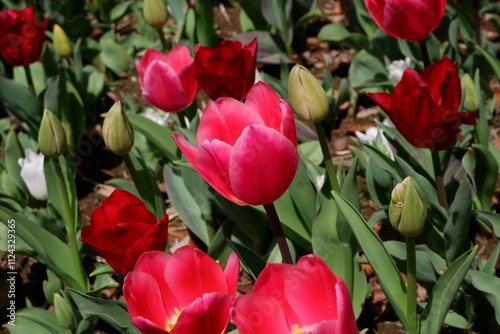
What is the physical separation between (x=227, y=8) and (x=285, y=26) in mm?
817

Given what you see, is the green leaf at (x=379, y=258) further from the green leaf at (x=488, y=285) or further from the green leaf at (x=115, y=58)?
the green leaf at (x=115, y=58)

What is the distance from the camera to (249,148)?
1183 mm

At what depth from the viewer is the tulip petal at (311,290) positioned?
1.11 metres

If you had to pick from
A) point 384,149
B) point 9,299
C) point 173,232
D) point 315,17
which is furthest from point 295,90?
point 315,17

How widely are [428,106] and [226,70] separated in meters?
0.57

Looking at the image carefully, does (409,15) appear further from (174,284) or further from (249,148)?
(174,284)

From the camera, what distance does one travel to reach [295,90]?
4.55 ft

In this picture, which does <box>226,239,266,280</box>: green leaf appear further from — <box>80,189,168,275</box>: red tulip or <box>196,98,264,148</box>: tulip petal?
<box>196,98,264,148</box>: tulip petal

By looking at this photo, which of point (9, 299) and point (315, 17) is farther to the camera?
point (315, 17)

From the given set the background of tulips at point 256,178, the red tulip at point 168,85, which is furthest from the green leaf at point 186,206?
the red tulip at point 168,85

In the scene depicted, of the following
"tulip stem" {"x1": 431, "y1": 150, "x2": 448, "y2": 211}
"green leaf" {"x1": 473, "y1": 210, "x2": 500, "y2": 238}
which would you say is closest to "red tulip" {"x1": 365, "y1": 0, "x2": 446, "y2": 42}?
"tulip stem" {"x1": 431, "y1": 150, "x2": 448, "y2": 211}

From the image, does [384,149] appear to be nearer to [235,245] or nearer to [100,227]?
[235,245]

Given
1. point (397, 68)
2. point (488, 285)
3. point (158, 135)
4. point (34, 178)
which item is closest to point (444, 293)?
point (488, 285)

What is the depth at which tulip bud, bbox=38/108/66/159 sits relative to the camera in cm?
169
